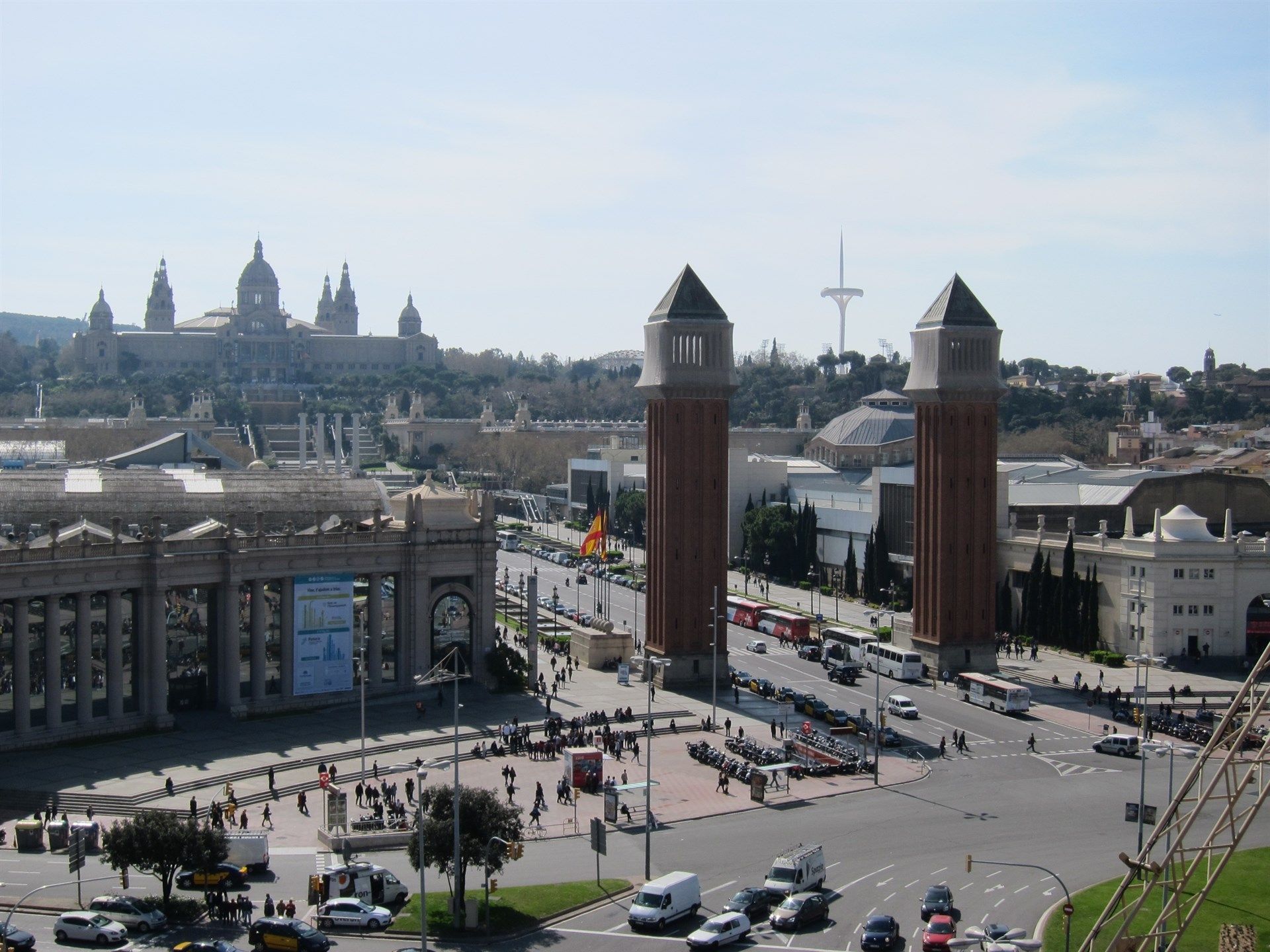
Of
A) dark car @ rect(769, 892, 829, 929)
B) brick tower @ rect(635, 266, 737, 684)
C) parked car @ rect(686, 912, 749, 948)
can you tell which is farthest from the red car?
brick tower @ rect(635, 266, 737, 684)

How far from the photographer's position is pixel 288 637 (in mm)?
68875

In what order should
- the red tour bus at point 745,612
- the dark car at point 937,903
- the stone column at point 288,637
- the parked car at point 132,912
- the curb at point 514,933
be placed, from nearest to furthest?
Answer: the parked car at point 132,912, the curb at point 514,933, the dark car at point 937,903, the stone column at point 288,637, the red tour bus at point 745,612

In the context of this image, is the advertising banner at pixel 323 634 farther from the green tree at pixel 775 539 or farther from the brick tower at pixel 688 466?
the green tree at pixel 775 539

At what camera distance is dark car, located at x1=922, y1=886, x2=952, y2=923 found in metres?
41.8

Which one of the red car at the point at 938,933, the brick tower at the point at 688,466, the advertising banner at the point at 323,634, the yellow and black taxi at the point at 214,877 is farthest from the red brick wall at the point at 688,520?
the red car at the point at 938,933

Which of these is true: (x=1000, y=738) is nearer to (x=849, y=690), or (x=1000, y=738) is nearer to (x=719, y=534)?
(x=849, y=690)

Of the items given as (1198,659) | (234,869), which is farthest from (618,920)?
(1198,659)

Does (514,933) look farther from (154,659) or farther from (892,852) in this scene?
(154,659)

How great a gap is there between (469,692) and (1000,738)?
24807 millimetres

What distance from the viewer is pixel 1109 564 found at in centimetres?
8969

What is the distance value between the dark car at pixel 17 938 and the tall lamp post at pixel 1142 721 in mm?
26401

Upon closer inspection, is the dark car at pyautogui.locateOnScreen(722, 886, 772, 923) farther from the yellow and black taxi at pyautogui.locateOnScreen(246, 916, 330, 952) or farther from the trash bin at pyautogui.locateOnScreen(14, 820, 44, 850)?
the trash bin at pyautogui.locateOnScreen(14, 820, 44, 850)

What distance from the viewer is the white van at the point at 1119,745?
63438 mm

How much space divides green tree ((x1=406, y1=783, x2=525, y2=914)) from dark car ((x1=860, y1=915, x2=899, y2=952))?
32.8 ft
